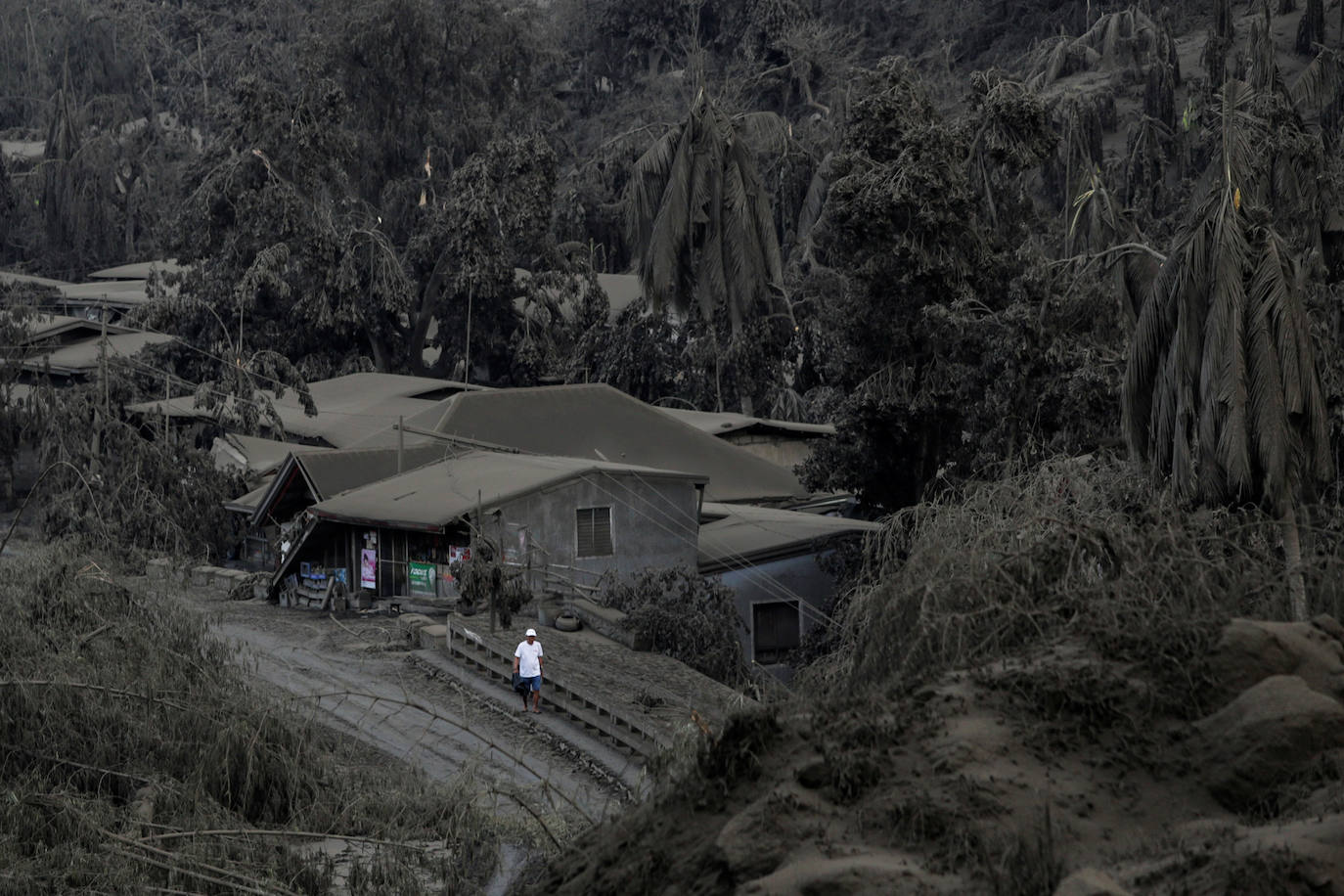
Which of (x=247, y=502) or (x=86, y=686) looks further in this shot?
Result: (x=247, y=502)

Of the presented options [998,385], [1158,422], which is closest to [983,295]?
[998,385]

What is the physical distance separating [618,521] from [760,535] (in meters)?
3.28

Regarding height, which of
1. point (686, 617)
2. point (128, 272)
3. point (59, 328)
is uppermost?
point (128, 272)

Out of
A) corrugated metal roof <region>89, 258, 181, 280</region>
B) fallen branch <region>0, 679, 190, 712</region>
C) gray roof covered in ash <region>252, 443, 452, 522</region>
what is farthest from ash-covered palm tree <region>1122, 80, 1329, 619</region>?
corrugated metal roof <region>89, 258, 181, 280</region>

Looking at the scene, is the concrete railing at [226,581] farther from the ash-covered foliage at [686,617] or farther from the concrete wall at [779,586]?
the concrete wall at [779,586]

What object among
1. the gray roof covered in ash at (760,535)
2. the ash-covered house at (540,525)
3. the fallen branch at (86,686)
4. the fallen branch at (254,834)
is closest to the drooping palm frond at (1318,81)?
the gray roof covered in ash at (760,535)

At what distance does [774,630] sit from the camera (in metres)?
31.6

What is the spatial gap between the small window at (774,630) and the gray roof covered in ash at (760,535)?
1089mm

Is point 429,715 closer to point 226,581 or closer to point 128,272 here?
point 226,581

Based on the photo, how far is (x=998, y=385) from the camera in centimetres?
2819

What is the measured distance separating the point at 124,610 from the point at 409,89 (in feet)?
152

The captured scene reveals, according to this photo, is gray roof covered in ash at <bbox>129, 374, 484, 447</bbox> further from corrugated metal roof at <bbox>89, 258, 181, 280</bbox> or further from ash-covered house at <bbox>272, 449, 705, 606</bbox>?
corrugated metal roof at <bbox>89, 258, 181, 280</bbox>

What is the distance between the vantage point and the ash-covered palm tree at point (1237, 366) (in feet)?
56.9

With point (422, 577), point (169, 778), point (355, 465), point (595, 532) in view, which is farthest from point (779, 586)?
point (169, 778)
